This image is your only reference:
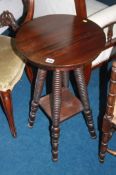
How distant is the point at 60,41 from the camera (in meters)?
1.36

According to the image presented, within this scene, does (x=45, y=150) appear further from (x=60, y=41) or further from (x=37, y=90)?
(x=60, y=41)

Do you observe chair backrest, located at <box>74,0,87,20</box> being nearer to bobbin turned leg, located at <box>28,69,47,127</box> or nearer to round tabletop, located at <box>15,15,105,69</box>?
round tabletop, located at <box>15,15,105,69</box>

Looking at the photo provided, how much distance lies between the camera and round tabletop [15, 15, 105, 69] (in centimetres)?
125

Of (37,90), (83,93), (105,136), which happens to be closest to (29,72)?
(37,90)

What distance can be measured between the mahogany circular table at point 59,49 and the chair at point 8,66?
141mm

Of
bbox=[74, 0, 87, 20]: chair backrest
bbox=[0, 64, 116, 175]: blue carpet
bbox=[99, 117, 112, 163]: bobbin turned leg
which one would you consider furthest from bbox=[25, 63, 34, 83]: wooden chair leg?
bbox=[99, 117, 112, 163]: bobbin turned leg

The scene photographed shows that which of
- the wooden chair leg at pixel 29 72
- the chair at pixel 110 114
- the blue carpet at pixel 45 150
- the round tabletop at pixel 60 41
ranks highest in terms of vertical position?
the round tabletop at pixel 60 41

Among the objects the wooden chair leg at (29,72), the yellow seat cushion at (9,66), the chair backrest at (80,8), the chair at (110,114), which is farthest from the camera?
the wooden chair leg at (29,72)

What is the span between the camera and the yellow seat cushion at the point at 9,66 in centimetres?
148

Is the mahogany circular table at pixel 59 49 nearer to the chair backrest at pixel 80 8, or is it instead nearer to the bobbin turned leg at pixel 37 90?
the bobbin turned leg at pixel 37 90

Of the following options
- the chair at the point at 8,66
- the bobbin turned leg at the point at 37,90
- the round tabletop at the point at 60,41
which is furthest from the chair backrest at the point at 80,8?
the bobbin turned leg at the point at 37,90

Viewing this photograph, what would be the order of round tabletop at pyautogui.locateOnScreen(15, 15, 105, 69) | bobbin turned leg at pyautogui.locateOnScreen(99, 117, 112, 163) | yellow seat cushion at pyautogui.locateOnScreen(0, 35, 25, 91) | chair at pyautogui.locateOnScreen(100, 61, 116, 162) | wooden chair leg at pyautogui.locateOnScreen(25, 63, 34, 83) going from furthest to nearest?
wooden chair leg at pyautogui.locateOnScreen(25, 63, 34, 83), yellow seat cushion at pyautogui.locateOnScreen(0, 35, 25, 91), bobbin turned leg at pyautogui.locateOnScreen(99, 117, 112, 163), round tabletop at pyautogui.locateOnScreen(15, 15, 105, 69), chair at pyautogui.locateOnScreen(100, 61, 116, 162)

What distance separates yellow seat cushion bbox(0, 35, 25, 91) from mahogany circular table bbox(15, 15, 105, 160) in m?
0.14

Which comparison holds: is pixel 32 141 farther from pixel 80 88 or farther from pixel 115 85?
pixel 115 85
